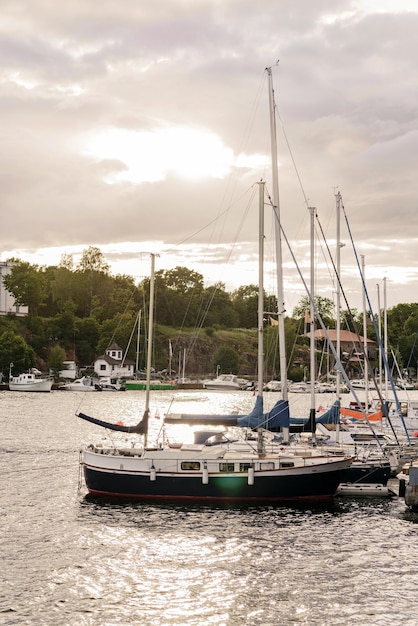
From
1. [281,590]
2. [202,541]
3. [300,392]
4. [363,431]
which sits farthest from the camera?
[300,392]

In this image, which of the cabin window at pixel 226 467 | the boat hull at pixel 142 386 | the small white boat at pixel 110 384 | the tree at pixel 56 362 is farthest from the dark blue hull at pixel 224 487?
the tree at pixel 56 362

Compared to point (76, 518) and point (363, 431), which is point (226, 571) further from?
point (363, 431)

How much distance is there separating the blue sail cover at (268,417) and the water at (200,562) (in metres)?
5.52

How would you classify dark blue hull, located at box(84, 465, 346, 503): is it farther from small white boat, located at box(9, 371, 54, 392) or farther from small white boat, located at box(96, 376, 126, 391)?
small white boat, located at box(96, 376, 126, 391)

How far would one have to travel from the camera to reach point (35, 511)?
42688mm

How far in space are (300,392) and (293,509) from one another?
505ft

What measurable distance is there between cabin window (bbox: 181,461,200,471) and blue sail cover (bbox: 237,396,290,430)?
14.8 feet

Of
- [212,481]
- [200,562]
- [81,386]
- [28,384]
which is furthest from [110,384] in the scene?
[200,562]

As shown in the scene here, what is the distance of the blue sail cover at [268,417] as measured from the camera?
4609 cm

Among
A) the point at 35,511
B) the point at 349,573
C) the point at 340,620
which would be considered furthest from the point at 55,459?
the point at 340,620

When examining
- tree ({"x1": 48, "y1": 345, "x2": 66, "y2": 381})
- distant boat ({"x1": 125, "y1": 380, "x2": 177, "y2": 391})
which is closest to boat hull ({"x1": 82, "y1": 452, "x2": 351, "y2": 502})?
distant boat ({"x1": 125, "y1": 380, "x2": 177, "y2": 391})

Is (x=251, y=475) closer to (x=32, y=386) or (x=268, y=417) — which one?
(x=268, y=417)

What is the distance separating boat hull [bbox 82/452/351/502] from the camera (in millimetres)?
43594

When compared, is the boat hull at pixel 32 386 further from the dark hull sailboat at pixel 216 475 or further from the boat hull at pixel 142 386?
the dark hull sailboat at pixel 216 475
